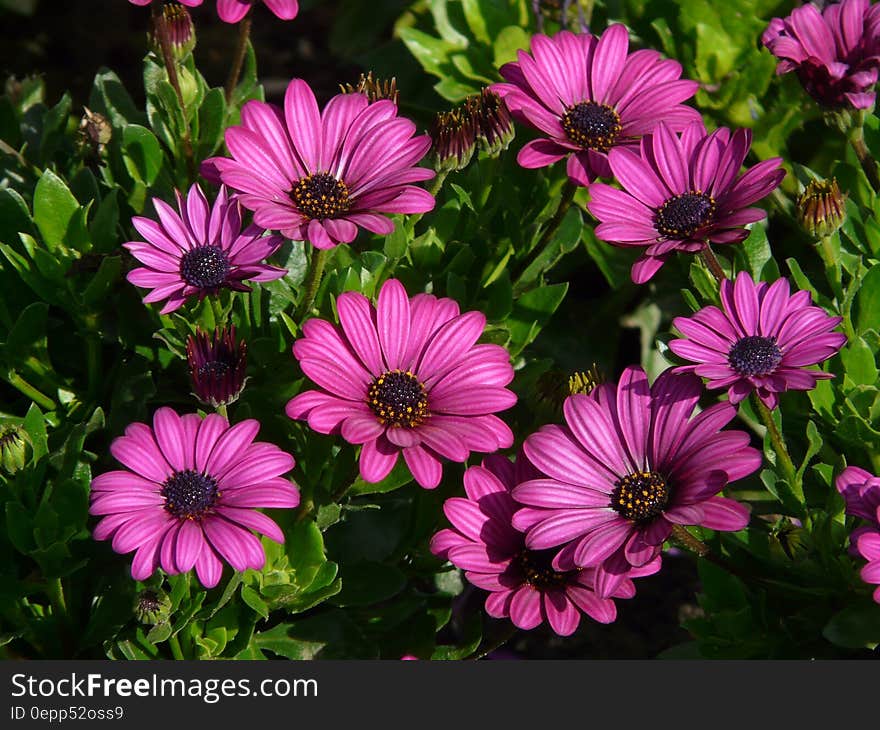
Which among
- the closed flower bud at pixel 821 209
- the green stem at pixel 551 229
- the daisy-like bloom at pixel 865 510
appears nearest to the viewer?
the daisy-like bloom at pixel 865 510

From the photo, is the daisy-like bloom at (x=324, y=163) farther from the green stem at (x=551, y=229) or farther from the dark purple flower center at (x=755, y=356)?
the dark purple flower center at (x=755, y=356)

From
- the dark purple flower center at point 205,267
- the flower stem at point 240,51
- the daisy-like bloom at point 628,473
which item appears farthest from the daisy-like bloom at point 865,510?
the flower stem at point 240,51

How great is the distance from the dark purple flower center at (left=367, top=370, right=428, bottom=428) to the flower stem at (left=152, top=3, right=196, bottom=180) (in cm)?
77

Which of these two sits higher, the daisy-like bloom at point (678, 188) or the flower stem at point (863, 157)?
the flower stem at point (863, 157)

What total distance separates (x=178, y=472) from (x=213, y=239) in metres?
0.43

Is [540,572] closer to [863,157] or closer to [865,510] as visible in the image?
[865,510]

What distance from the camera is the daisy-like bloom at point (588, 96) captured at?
192 centimetres

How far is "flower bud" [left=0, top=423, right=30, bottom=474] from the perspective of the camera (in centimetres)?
177

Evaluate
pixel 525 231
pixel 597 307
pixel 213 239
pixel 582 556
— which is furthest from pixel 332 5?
pixel 582 556

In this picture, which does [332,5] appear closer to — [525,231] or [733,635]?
[525,231]

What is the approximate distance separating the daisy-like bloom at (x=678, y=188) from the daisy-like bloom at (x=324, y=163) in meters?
0.32

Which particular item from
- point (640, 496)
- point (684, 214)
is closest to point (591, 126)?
point (684, 214)

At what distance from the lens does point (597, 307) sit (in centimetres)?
283

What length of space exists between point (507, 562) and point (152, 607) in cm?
54
